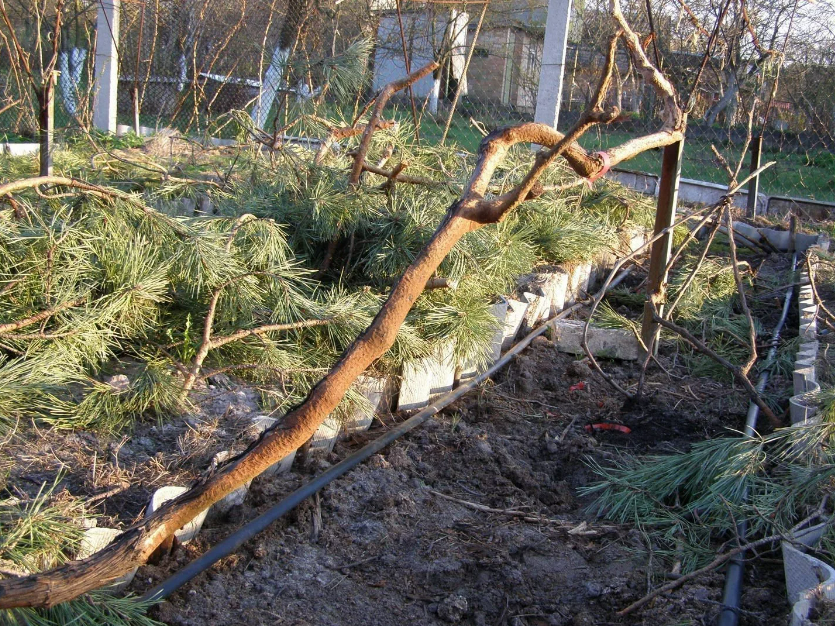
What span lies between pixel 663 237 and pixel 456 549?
6.27 ft

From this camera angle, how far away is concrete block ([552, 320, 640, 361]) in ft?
13.1

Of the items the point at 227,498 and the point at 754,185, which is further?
the point at 754,185

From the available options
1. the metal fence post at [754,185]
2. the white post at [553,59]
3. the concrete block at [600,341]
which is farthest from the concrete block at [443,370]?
the metal fence post at [754,185]

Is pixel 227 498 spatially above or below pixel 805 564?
below

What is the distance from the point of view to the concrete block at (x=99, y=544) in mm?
1714

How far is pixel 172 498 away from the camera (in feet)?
6.31

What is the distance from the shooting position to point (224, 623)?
1707 millimetres

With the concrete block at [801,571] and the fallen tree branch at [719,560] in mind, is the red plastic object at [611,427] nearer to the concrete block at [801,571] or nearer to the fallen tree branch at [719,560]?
the fallen tree branch at [719,560]

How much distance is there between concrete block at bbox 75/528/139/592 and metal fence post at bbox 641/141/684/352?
228cm

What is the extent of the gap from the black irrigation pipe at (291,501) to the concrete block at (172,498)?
90 mm

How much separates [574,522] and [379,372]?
90 cm

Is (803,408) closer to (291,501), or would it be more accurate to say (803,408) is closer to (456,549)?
(456,549)

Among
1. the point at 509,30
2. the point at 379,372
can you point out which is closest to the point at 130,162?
the point at 379,372

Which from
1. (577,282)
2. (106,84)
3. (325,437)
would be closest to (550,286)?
(577,282)
